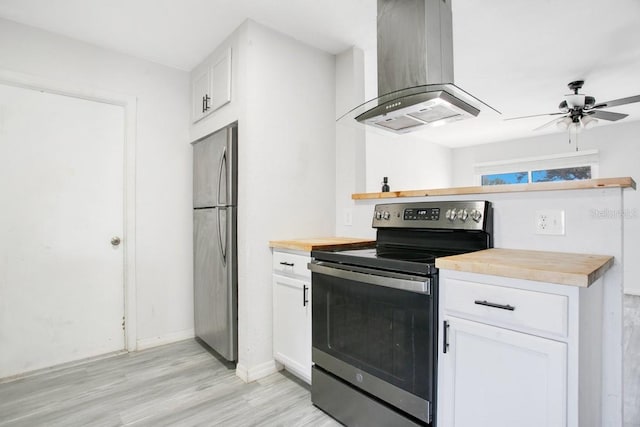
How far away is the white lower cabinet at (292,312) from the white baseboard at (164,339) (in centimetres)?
111

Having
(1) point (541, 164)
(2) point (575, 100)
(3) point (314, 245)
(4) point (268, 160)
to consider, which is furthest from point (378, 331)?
(1) point (541, 164)

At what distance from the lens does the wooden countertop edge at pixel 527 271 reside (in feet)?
3.19

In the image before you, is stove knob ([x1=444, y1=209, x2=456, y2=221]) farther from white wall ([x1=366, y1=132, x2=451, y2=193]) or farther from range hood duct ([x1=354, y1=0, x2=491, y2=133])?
white wall ([x1=366, y1=132, x2=451, y2=193])

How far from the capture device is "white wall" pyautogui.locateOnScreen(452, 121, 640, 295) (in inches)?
175

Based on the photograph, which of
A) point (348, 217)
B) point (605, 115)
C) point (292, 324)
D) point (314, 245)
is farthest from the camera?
point (605, 115)

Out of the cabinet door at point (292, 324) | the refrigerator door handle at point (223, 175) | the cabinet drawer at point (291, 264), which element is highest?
the refrigerator door handle at point (223, 175)

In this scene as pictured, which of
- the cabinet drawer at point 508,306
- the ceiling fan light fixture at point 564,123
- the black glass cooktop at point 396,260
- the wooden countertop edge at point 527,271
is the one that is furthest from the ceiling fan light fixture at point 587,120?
the cabinet drawer at point 508,306

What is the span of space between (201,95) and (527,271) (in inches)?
105

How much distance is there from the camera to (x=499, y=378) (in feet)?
3.73

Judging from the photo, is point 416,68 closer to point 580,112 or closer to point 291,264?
point 291,264

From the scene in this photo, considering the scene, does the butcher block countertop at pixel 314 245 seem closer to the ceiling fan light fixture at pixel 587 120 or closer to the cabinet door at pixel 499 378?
the cabinet door at pixel 499 378

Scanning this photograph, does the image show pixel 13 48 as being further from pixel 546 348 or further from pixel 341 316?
pixel 546 348

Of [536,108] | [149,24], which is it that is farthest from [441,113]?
[536,108]

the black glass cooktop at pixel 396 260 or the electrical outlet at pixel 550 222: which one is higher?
the electrical outlet at pixel 550 222
